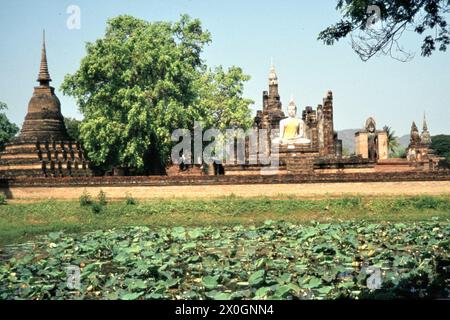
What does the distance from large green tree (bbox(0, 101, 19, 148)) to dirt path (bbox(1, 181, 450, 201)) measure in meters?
23.9

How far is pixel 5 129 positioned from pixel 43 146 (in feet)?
65.7

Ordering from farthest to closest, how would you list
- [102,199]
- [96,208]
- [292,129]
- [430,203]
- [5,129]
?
[5,129] → [292,129] → [102,199] → [96,208] → [430,203]

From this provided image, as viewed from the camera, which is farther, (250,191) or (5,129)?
(5,129)

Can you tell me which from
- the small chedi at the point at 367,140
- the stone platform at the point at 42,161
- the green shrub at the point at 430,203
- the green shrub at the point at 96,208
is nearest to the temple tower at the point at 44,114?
the stone platform at the point at 42,161

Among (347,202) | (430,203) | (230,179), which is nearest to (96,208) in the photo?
(230,179)

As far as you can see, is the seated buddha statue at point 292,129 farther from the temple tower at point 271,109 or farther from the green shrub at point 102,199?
the green shrub at point 102,199

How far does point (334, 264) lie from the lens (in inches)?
458

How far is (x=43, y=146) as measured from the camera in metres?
28.8

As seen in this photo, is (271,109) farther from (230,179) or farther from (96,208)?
(96,208)

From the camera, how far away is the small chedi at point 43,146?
2783 centimetres

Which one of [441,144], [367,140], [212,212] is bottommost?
[212,212]

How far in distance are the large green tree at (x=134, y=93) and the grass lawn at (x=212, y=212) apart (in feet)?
22.5

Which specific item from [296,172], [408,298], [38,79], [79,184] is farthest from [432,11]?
[38,79]

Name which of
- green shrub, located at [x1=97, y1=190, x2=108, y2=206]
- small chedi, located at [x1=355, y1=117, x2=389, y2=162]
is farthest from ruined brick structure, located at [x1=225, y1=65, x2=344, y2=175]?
green shrub, located at [x1=97, y1=190, x2=108, y2=206]
